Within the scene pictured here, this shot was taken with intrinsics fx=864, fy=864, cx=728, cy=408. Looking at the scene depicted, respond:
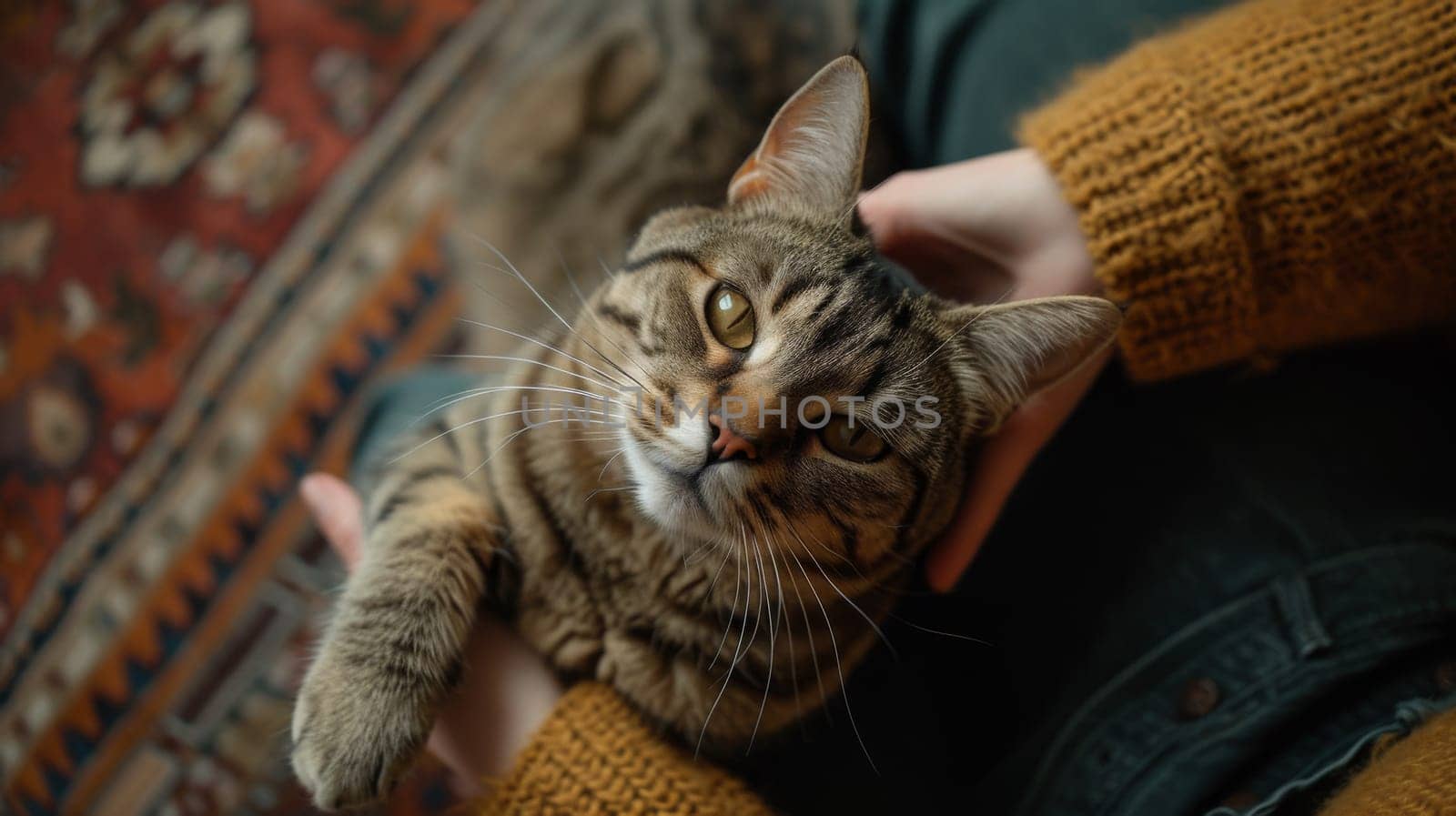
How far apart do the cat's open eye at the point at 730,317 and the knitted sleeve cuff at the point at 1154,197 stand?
0.39 m

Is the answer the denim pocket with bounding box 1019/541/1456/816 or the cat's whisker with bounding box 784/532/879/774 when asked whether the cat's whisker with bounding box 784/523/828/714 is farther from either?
the denim pocket with bounding box 1019/541/1456/816

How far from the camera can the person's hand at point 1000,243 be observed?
952 mm

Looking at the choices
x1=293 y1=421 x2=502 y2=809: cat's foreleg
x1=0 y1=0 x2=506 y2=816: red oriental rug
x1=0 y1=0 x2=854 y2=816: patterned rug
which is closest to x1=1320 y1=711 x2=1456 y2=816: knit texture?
x1=293 y1=421 x2=502 y2=809: cat's foreleg

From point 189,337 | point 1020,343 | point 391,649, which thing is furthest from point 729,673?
point 189,337

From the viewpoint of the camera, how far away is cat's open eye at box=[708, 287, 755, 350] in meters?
0.81

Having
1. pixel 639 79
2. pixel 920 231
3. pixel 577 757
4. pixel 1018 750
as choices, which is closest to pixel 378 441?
pixel 577 757

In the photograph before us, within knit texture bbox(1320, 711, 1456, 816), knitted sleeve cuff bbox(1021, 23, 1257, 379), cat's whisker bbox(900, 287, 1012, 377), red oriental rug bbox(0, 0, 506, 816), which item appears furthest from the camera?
red oriental rug bbox(0, 0, 506, 816)

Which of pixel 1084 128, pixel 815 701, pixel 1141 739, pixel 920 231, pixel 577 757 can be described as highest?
pixel 1084 128

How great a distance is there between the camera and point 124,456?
1496 millimetres

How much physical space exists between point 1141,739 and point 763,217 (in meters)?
0.69

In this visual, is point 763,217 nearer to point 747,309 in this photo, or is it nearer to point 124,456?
point 747,309

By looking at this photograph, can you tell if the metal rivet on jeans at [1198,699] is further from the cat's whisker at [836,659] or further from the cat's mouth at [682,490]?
the cat's mouth at [682,490]

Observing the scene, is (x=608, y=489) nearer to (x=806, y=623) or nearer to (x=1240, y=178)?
(x=806, y=623)

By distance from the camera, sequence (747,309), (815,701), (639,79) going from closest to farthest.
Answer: (747,309), (815,701), (639,79)
